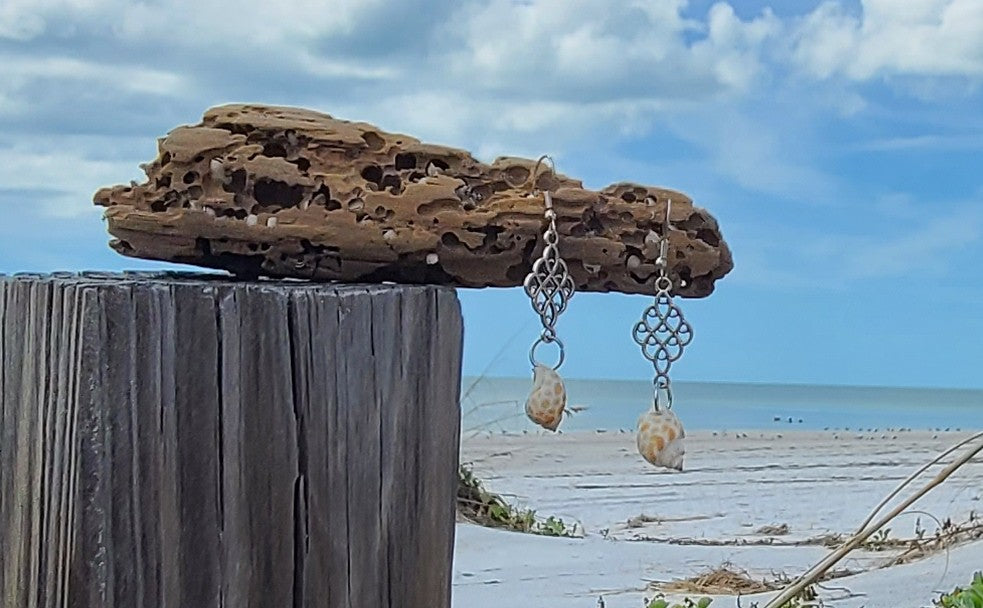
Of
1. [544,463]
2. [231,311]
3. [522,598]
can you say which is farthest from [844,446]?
[231,311]

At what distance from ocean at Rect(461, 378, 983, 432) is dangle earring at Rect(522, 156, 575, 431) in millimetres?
9904

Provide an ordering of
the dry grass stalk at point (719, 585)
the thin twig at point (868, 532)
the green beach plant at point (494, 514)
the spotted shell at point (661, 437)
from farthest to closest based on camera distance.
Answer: the green beach plant at point (494, 514), the dry grass stalk at point (719, 585), the spotted shell at point (661, 437), the thin twig at point (868, 532)

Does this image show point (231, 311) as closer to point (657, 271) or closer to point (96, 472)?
point (96, 472)

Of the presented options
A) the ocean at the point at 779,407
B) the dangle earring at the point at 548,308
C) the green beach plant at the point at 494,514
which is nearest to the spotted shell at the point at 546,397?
the dangle earring at the point at 548,308

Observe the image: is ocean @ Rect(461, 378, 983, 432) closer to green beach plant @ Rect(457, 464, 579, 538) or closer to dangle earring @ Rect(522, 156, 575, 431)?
green beach plant @ Rect(457, 464, 579, 538)

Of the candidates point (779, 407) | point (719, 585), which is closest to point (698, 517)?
point (719, 585)

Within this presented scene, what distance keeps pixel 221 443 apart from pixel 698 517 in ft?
16.1

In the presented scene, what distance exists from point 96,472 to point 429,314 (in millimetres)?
403

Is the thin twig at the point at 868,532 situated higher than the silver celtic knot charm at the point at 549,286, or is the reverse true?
the silver celtic knot charm at the point at 549,286

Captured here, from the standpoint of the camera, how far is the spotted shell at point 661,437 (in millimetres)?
1618

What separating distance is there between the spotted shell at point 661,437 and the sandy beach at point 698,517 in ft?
5.68

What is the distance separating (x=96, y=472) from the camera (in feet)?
3.60

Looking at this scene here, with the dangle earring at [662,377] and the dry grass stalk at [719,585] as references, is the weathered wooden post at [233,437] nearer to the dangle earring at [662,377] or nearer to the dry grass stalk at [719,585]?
the dangle earring at [662,377]

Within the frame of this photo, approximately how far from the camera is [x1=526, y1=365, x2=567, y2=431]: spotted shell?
60.2 inches
